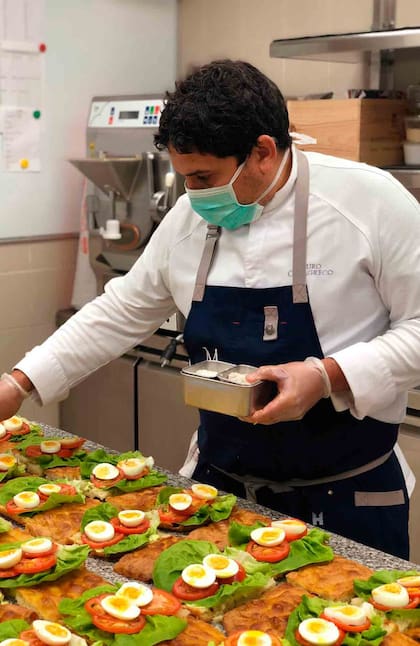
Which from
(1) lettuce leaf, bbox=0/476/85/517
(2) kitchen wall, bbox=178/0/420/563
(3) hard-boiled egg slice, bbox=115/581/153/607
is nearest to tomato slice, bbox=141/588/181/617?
(3) hard-boiled egg slice, bbox=115/581/153/607

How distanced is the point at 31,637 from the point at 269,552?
502 millimetres

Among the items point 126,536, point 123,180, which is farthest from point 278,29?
point 126,536

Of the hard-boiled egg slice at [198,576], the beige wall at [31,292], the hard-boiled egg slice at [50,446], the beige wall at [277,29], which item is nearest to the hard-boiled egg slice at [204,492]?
the hard-boiled egg slice at [198,576]

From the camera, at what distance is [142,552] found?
178cm

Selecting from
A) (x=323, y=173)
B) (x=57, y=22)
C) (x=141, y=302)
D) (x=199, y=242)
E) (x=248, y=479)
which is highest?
(x=57, y=22)

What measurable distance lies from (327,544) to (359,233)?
0.68 meters

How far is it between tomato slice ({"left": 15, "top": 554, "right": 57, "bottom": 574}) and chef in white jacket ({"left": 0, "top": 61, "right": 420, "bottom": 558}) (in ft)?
1.57

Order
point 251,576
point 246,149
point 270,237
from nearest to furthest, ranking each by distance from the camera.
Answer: point 251,576, point 246,149, point 270,237

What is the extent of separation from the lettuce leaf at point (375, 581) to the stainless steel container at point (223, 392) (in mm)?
396

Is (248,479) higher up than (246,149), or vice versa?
(246,149)

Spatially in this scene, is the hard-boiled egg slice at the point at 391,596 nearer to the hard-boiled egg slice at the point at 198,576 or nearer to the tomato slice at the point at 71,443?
the hard-boiled egg slice at the point at 198,576

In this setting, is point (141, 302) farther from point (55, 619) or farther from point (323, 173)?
point (55, 619)

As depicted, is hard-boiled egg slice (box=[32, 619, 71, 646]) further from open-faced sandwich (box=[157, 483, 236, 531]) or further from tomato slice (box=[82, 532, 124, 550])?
open-faced sandwich (box=[157, 483, 236, 531])

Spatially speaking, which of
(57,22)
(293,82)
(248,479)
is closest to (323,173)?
(248,479)
